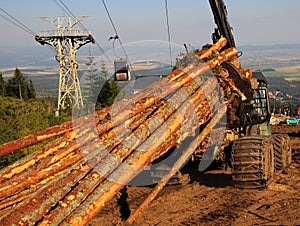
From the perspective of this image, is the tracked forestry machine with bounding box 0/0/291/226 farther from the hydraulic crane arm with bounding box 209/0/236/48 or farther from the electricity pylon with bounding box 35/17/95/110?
the electricity pylon with bounding box 35/17/95/110

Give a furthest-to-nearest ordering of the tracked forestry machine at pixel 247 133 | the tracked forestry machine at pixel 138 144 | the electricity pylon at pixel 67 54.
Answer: the electricity pylon at pixel 67 54 < the tracked forestry machine at pixel 247 133 < the tracked forestry machine at pixel 138 144

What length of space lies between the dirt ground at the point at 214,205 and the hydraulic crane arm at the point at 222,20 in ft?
11.1

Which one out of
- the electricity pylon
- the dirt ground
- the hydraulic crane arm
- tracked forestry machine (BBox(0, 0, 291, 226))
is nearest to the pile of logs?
tracked forestry machine (BBox(0, 0, 291, 226))

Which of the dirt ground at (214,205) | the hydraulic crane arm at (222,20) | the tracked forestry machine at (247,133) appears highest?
the hydraulic crane arm at (222,20)

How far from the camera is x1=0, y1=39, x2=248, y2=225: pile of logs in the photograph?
180 inches

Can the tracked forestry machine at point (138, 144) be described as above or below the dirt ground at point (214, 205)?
above

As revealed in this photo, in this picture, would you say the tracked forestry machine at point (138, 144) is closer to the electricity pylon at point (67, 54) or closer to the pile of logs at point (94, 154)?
the pile of logs at point (94, 154)

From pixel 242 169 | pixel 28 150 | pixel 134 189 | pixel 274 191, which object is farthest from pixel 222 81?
pixel 28 150

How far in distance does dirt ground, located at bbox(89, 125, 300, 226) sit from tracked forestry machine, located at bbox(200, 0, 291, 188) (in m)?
0.39

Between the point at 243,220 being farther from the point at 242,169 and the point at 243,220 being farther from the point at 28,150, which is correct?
the point at 28,150

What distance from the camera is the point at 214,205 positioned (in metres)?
8.59

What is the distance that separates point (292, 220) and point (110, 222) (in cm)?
319

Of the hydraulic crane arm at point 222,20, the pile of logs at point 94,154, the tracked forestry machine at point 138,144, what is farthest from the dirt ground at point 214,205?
the hydraulic crane arm at point 222,20

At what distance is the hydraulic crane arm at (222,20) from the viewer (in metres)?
10.5
